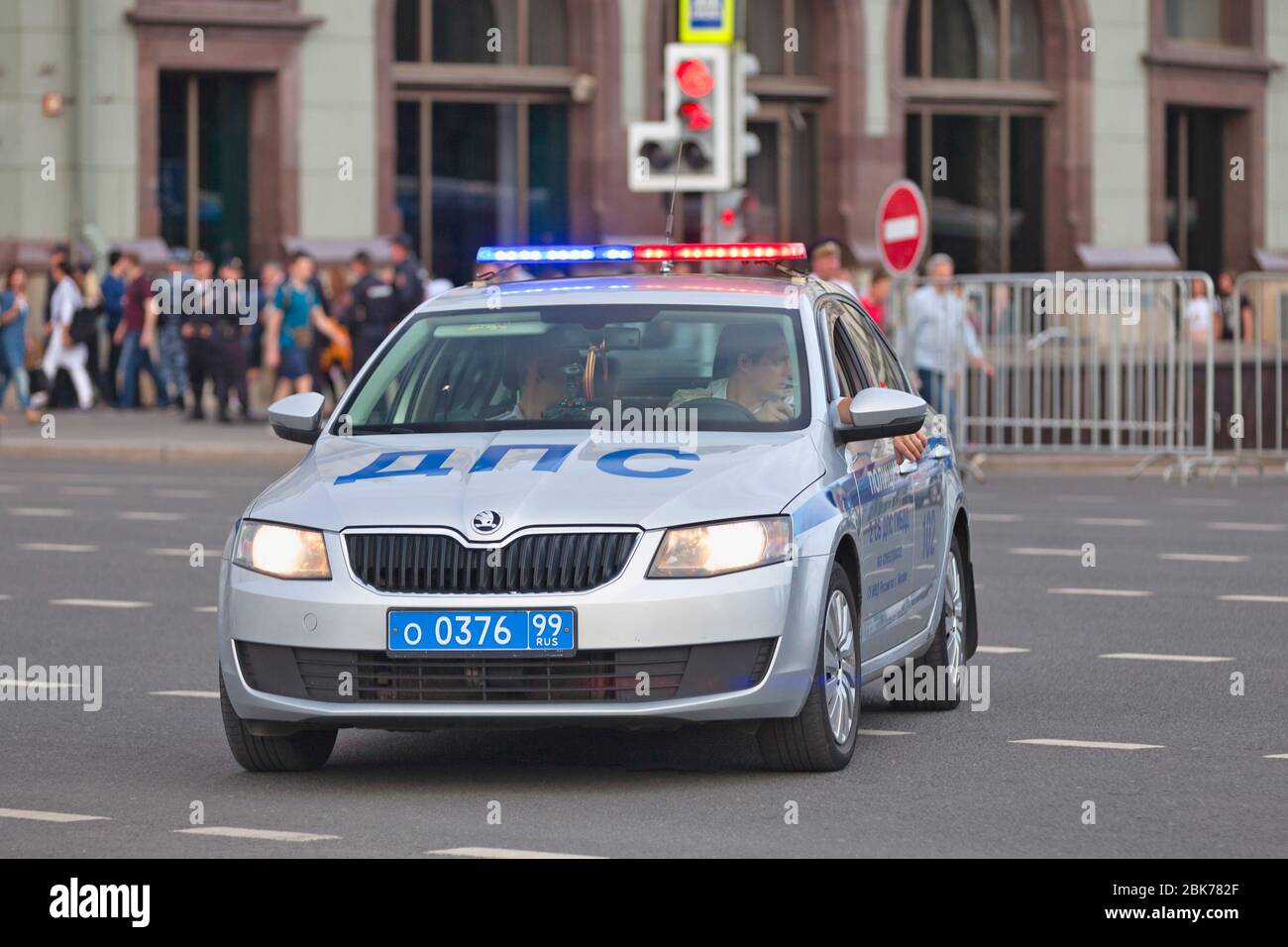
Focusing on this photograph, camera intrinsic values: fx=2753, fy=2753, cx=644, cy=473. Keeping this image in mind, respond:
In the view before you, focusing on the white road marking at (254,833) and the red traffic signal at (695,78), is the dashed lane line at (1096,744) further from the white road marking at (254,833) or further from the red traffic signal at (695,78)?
the red traffic signal at (695,78)

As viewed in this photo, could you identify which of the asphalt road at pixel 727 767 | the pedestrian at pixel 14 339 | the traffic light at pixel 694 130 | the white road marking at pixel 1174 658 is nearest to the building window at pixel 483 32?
the pedestrian at pixel 14 339

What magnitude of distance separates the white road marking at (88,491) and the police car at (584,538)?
1208 cm

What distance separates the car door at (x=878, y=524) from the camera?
28.6 feet

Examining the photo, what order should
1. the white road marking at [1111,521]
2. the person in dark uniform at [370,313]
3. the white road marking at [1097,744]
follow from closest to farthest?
the white road marking at [1097,744]
the white road marking at [1111,521]
the person in dark uniform at [370,313]

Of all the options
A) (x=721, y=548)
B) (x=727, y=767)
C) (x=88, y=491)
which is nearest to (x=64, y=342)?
(x=88, y=491)

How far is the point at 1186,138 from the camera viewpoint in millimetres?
42250

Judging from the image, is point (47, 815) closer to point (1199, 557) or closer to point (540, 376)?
point (540, 376)

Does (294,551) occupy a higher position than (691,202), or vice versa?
(691,202)

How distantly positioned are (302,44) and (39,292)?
4725 mm

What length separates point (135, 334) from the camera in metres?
30.5

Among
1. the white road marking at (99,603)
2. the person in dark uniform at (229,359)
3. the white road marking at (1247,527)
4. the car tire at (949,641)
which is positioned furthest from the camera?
the person in dark uniform at (229,359)

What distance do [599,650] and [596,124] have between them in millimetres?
29051
